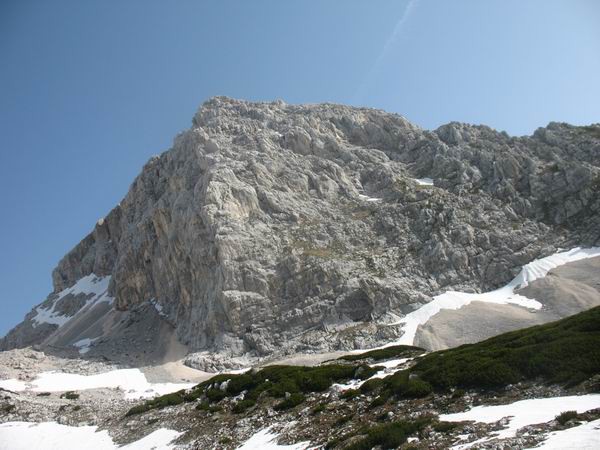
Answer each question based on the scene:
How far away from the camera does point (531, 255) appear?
71.9 m

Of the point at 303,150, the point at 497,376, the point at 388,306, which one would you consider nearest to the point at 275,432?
the point at 497,376

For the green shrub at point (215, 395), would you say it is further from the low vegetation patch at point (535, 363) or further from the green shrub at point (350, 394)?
the low vegetation patch at point (535, 363)

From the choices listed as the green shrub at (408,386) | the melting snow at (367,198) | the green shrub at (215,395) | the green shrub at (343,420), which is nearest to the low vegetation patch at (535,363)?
the green shrub at (408,386)

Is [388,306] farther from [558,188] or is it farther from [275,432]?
[275,432]

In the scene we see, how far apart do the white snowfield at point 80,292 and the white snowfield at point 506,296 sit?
7564 cm

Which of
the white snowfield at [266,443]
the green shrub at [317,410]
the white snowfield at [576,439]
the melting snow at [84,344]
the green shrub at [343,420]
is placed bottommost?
the white snowfield at [266,443]

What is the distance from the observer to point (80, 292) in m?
123

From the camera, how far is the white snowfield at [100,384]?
51.4 meters

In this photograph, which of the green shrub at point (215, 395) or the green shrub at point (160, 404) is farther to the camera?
the green shrub at point (160, 404)

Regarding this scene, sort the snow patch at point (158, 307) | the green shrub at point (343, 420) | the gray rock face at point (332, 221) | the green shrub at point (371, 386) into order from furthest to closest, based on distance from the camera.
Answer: the snow patch at point (158, 307) < the gray rock face at point (332, 221) < the green shrub at point (371, 386) < the green shrub at point (343, 420)

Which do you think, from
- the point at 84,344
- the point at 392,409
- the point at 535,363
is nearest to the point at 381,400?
the point at 392,409

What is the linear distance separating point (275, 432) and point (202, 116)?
10764 cm

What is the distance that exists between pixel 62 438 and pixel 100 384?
30.1 metres

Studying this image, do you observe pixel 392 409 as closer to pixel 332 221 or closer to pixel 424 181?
pixel 332 221
